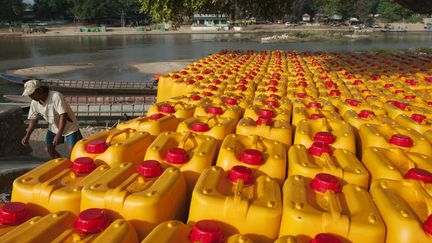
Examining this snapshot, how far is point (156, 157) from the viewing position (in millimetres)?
2658

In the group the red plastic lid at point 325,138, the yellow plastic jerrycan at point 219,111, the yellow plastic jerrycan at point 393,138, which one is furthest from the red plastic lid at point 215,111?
the yellow plastic jerrycan at point 393,138

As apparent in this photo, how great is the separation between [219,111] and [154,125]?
2.71 feet

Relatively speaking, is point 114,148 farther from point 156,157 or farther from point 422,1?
point 422,1

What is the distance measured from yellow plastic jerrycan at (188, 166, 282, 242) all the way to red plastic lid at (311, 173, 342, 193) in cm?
25

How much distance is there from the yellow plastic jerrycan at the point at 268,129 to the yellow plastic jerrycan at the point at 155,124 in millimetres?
771

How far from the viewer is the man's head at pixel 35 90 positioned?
3785mm

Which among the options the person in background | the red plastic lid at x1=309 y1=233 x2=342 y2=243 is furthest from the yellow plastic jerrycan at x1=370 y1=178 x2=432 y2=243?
the person in background

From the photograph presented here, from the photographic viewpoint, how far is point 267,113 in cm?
366

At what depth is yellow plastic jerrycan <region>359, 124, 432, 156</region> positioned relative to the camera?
9.27 ft

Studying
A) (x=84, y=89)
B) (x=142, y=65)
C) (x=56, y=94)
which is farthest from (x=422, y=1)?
(x=142, y=65)

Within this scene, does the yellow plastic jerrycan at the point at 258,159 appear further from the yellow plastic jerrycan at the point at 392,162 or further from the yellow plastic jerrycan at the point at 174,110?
the yellow plastic jerrycan at the point at 174,110

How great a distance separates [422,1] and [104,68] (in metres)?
24.0

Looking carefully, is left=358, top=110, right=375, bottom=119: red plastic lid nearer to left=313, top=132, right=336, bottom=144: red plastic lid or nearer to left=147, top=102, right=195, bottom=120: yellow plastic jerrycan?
left=313, top=132, right=336, bottom=144: red plastic lid

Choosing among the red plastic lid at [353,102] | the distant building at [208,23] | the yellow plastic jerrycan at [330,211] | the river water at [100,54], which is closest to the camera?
the yellow plastic jerrycan at [330,211]
